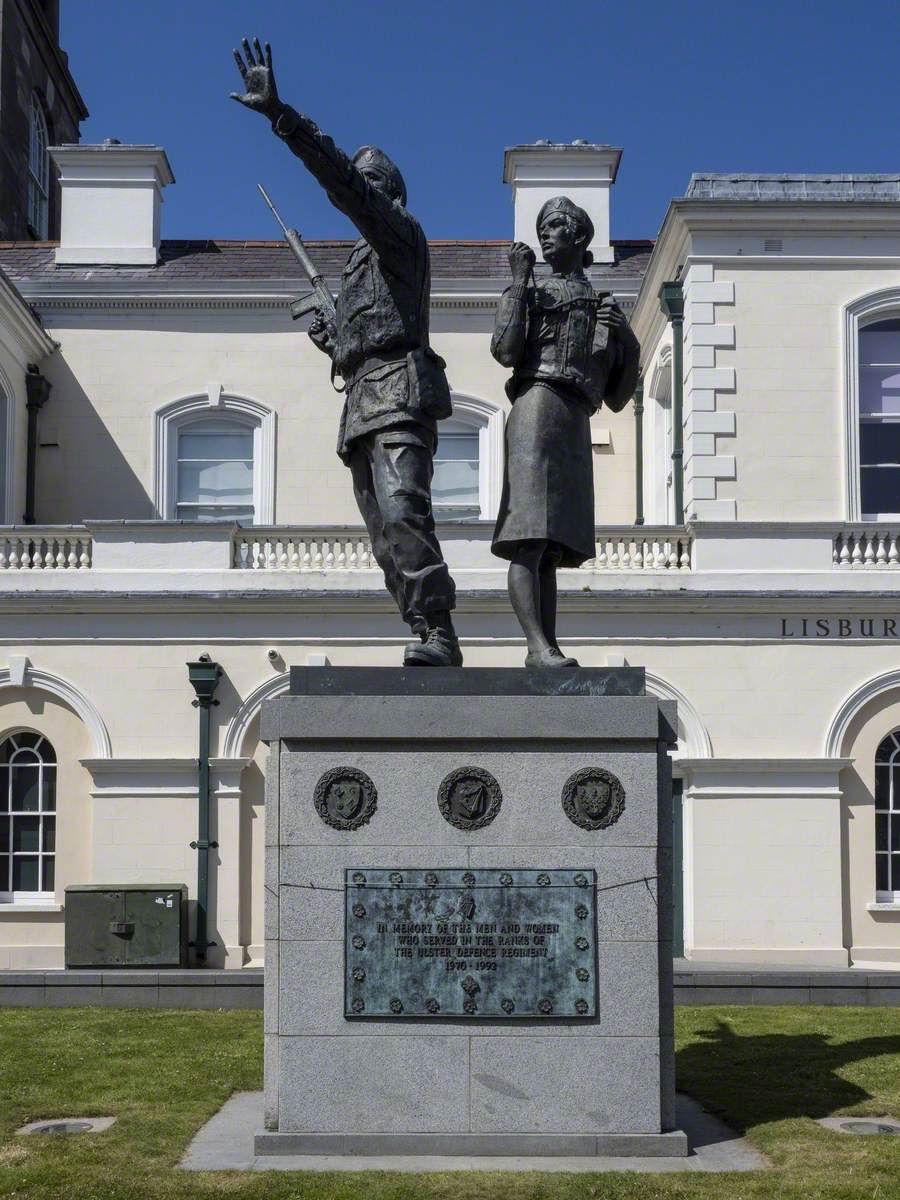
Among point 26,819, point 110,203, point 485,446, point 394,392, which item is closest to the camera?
point 394,392

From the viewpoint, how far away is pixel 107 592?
21328 mm

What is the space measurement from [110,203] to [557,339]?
727 inches

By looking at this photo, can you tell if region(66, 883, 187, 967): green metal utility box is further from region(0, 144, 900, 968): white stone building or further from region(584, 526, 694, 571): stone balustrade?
region(584, 526, 694, 571): stone balustrade

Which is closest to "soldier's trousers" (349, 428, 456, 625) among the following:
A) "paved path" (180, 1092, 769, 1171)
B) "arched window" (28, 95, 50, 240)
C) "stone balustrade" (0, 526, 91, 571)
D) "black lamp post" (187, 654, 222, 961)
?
"paved path" (180, 1092, 769, 1171)

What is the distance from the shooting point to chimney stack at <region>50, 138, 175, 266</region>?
26344mm

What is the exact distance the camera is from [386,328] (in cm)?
971

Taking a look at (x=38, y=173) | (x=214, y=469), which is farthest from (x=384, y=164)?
(x=38, y=173)

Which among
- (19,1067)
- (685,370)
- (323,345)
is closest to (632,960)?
(323,345)

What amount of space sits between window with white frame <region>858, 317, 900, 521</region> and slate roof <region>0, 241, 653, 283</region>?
4.80m

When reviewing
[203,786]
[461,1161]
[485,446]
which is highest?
[485,446]

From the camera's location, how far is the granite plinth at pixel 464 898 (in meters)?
8.77

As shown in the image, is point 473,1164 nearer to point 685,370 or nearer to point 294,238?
point 294,238

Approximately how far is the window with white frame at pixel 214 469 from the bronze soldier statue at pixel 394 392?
15570 millimetres

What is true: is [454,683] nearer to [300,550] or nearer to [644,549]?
[644,549]
